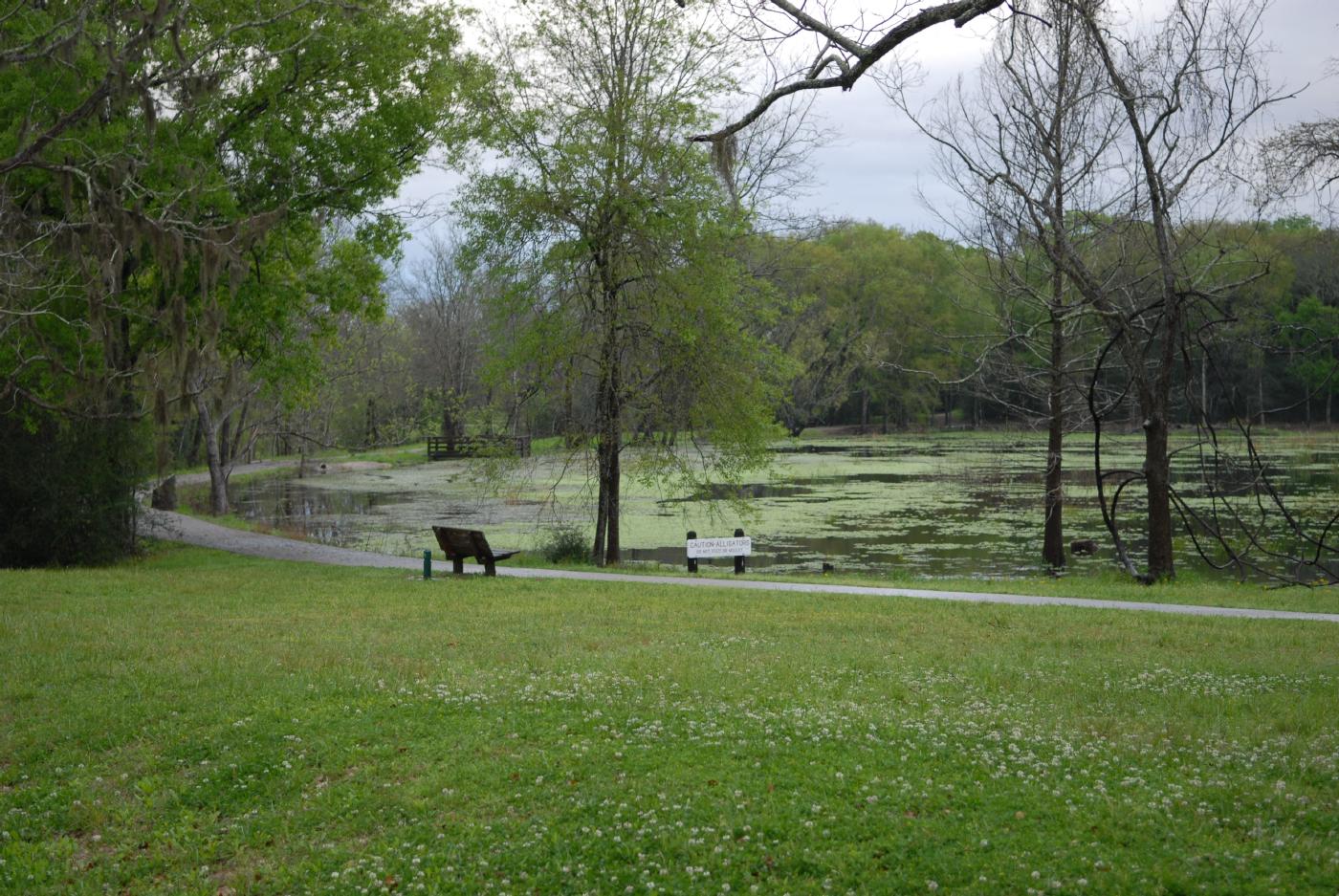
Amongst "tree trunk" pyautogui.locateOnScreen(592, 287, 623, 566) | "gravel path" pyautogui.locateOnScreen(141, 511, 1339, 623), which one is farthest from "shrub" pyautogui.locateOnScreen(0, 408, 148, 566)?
"tree trunk" pyautogui.locateOnScreen(592, 287, 623, 566)

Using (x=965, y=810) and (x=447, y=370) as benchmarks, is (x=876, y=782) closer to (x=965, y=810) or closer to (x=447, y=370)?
(x=965, y=810)

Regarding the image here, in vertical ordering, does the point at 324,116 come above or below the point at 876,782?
above

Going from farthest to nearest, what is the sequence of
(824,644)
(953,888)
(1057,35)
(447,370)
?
(447,370)
(1057,35)
(824,644)
(953,888)

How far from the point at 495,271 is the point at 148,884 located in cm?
1680

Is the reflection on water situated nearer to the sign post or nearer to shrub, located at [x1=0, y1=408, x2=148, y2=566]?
the sign post

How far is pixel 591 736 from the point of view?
24.0 feet

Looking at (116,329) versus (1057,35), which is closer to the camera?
(116,329)

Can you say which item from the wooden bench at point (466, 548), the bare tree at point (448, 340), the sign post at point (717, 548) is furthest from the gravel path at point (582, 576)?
the bare tree at point (448, 340)

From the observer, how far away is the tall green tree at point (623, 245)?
2088 cm

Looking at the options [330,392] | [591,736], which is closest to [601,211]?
[591,736]

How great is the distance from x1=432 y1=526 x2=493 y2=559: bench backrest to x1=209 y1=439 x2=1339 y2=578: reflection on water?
6.14 meters

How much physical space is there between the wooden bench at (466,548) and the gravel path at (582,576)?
52cm

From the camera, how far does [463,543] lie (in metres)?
17.5

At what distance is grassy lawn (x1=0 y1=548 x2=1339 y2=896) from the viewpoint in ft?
17.9
